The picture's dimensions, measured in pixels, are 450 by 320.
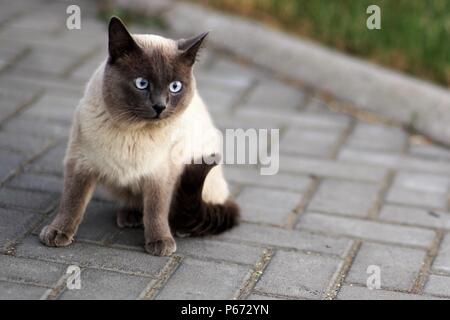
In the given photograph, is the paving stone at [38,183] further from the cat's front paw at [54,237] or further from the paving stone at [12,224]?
the cat's front paw at [54,237]

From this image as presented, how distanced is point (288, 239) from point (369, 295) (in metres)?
0.56

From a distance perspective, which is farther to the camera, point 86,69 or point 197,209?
point 86,69

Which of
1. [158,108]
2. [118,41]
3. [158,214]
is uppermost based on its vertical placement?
[118,41]

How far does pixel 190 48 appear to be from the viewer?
10.6 feet

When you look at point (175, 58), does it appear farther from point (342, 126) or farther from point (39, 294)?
point (342, 126)

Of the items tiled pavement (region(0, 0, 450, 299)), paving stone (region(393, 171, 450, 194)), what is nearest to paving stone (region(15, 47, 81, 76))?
tiled pavement (region(0, 0, 450, 299))

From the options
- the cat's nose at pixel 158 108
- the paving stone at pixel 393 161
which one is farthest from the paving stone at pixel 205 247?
the paving stone at pixel 393 161

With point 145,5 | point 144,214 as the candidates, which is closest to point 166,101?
point 144,214

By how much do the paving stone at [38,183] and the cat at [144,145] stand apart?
19.2 inches

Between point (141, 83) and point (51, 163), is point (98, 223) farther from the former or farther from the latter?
point (141, 83)

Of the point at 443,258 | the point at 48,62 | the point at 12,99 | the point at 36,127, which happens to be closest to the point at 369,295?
the point at 443,258

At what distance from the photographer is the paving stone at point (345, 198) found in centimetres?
405

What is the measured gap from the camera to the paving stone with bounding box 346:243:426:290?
337 cm

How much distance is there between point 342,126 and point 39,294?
255cm
